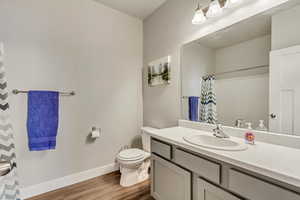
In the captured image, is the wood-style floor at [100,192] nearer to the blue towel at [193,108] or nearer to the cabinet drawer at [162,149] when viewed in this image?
the cabinet drawer at [162,149]

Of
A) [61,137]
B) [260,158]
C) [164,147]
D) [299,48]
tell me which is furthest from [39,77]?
[299,48]

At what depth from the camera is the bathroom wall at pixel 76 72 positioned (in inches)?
64.9

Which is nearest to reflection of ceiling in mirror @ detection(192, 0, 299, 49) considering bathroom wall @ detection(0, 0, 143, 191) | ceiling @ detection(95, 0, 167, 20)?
ceiling @ detection(95, 0, 167, 20)

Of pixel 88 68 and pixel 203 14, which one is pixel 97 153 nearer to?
pixel 88 68

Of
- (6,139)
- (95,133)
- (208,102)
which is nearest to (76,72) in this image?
(95,133)

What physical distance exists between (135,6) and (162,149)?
2.12 meters

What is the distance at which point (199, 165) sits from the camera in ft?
3.54

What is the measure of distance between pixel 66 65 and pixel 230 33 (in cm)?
198

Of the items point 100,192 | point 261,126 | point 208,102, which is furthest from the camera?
point 100,192

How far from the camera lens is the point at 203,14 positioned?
1537mm

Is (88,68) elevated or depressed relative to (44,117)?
elevated

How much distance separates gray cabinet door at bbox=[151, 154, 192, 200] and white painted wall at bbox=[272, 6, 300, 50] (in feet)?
4.08

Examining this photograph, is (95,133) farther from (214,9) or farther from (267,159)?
(214,9)

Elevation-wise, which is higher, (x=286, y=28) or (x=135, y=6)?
(x=135, y=6)
